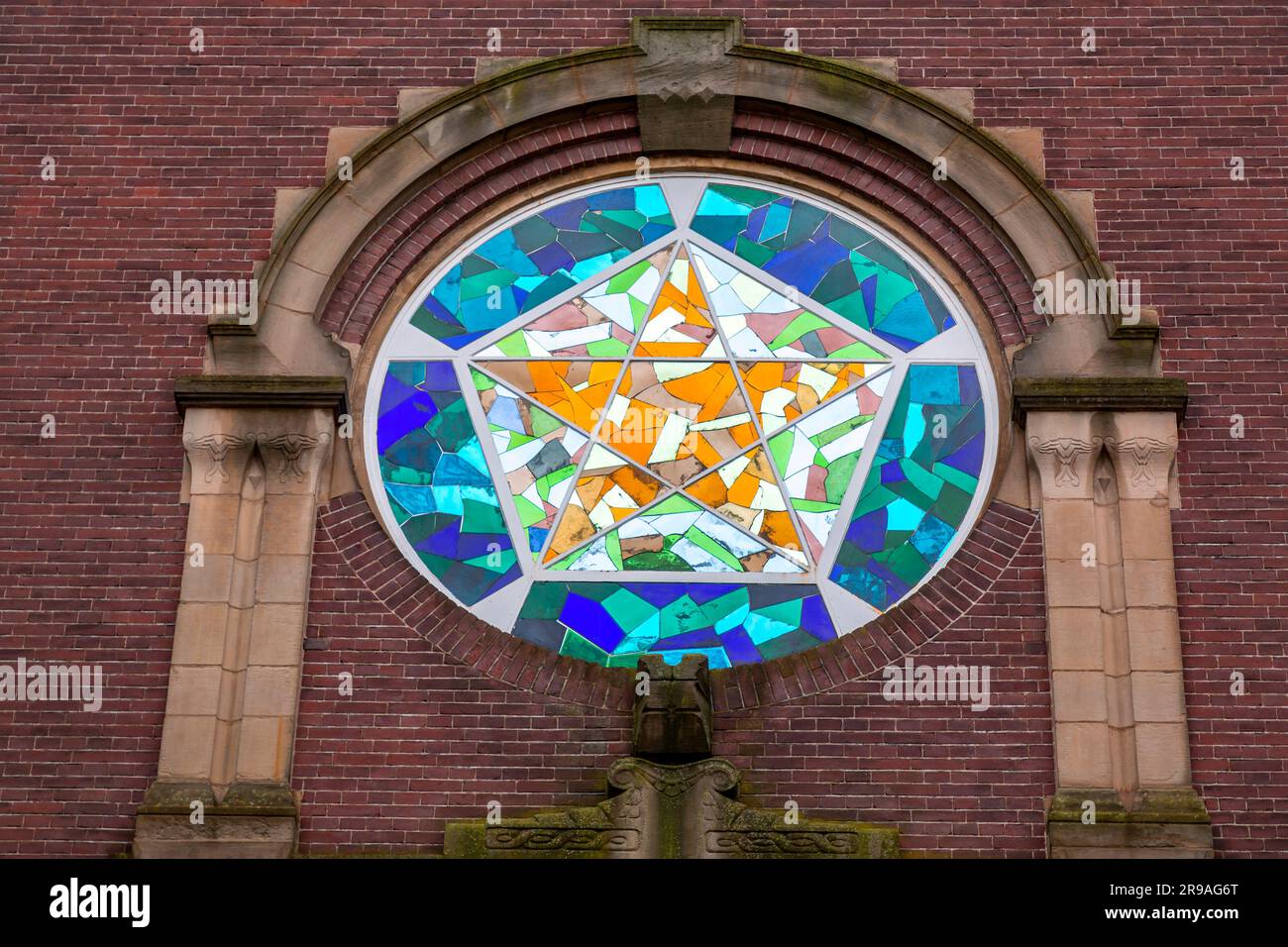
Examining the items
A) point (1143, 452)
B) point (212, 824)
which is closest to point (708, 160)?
point (1143, 452)

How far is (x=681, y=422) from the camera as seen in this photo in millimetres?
13672

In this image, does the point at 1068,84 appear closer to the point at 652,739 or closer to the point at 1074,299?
the point at 1074,299

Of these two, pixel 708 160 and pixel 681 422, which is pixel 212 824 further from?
pixel 708 160

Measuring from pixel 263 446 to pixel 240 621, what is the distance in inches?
44.0

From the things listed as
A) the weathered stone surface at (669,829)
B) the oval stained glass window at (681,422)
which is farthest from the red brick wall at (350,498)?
the oval stained glass window at (681,422)

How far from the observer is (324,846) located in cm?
1226

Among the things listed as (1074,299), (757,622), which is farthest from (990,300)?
(757,622)

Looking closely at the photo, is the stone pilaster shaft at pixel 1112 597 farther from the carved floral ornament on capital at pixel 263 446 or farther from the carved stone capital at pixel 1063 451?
the carved floral ornament on capital at pixel 263 446

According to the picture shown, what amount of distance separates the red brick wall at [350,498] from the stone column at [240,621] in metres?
0.18

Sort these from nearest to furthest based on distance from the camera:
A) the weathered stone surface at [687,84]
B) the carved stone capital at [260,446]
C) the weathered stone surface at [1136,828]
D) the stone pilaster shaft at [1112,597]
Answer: the weathered stone surface at [1136,828]
the stone pilaster shaft at [1112,597]
the carved stone capital at [260,446]
the weathered stone surface at [687,84]

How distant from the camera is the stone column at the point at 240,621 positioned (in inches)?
479

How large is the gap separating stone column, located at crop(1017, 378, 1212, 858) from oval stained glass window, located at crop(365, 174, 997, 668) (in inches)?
22.6

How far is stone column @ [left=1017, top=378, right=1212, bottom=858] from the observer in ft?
39.6
